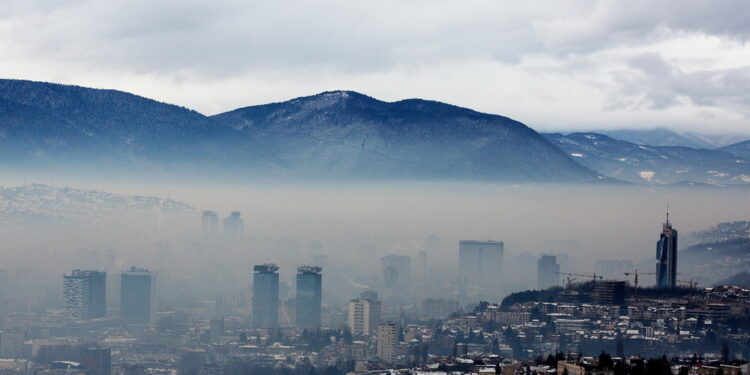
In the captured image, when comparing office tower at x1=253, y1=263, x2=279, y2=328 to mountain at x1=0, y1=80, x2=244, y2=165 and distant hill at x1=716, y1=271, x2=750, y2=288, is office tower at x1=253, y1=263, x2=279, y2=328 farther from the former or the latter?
distant hill at x1=716, y1=271, x2=750, y2=288

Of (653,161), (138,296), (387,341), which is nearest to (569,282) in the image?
(387,341)

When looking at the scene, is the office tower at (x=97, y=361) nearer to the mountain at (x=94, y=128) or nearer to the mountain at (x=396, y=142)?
the mountain at (x=94, y=128)

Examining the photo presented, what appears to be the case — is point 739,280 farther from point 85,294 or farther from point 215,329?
point 85,294

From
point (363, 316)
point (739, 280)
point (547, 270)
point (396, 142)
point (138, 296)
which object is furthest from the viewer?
point (396, 142)

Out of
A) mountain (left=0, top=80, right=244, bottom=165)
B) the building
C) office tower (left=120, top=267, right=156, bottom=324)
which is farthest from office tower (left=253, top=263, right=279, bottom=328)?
the building

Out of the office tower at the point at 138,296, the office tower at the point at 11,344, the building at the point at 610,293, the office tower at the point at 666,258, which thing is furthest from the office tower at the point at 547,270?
the office tower at the point at 11,344

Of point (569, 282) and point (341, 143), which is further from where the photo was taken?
point (341, 143)

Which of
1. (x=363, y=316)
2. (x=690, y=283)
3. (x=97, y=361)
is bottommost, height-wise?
(x=97, y=361)
